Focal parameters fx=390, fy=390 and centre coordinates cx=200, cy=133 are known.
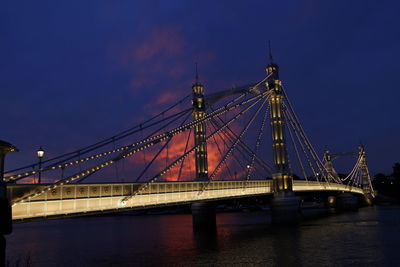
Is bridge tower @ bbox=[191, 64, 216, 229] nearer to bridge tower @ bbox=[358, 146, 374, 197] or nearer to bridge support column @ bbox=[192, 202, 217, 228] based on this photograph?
bridge support column @ bbox=[192, 202, 217, 228]

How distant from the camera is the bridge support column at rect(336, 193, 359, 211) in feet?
336

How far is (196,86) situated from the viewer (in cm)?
6078

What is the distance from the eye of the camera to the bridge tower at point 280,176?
52312 millimetres

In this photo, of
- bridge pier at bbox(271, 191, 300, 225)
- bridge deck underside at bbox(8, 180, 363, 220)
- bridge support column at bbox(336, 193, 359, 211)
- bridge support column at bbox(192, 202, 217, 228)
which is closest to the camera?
bridge deck underside at bbox(8, 180, 363, 220)

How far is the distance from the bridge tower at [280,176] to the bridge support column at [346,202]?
54529mm

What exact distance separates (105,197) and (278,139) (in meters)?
32.4

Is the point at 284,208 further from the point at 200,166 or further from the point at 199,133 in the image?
the point at 199,133

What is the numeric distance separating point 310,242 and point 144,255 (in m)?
15.8

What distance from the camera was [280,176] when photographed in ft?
175

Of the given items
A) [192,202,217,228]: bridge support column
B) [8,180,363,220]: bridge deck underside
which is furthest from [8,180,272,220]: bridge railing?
[192,202,217,228]: bridge support column

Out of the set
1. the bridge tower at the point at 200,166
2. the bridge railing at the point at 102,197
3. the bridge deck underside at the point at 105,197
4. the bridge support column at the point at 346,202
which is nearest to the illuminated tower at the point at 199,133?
the bridge tower at the point at 200,166

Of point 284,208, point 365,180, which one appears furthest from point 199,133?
point 365,180

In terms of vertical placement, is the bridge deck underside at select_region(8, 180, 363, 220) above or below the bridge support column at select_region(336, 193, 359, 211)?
above

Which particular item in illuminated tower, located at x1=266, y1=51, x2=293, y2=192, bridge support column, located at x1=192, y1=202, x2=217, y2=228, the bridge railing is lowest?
bridge support column, located at x1=192, y1=202, x2=217, y2=228
